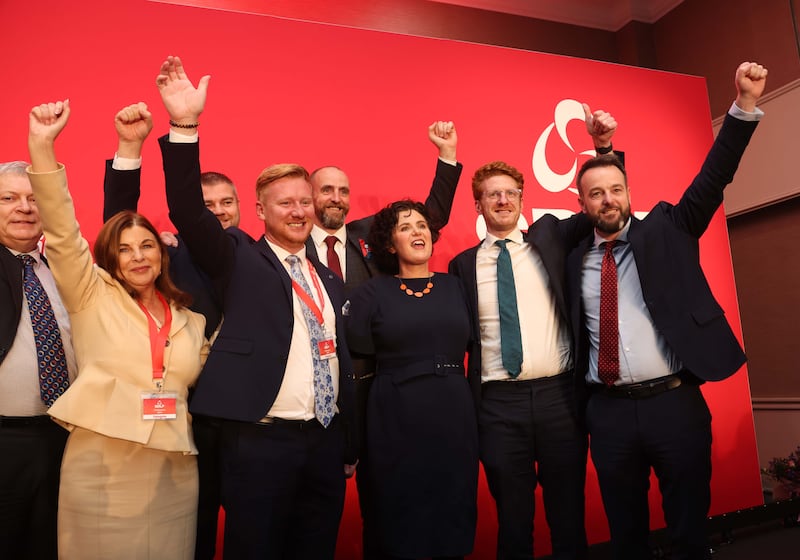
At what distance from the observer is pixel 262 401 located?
2021mm

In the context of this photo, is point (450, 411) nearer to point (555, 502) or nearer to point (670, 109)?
point (555, 502)

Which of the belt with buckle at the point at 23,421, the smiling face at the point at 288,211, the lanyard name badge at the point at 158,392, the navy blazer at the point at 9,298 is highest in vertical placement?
the smiling face at the point at 288,211

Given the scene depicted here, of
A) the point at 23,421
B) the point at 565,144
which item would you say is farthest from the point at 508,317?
the point at 565,144

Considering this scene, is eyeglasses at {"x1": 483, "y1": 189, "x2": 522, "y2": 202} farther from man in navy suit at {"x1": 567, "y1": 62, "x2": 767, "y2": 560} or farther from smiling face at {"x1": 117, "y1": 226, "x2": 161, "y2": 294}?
smiling face at {"x1": 117, "y1": 226, "x2": 161, "y2": 294}

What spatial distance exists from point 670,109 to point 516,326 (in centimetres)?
→ 317

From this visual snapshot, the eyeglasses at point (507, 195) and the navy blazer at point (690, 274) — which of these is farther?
the eyeglasses at point (507, 195)

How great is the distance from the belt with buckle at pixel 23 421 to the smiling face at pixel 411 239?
1376 millimetres

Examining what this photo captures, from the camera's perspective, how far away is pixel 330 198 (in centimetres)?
305

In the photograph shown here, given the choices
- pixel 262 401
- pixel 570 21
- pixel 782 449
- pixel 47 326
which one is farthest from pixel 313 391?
pixel 570 21

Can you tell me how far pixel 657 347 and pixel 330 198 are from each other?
1.59 m

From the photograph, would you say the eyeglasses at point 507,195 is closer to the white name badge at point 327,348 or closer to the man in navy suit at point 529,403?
the man in navy suit at point 529,403

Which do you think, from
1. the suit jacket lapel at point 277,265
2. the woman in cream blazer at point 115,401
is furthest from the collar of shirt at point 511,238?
the woman in cream blazer at point 115,401

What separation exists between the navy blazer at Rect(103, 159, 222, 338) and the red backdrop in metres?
1.03

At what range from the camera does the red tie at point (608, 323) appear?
248 centimetres
